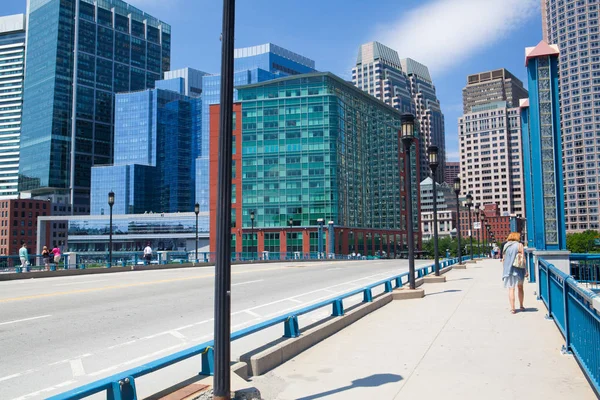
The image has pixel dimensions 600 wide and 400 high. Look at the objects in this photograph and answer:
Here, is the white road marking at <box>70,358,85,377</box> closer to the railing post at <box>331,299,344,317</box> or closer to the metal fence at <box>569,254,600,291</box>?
the railing post at <box>331,299,344,317</box>

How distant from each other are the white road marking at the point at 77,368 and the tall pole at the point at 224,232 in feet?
10.2

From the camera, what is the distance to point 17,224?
17612 centimetres

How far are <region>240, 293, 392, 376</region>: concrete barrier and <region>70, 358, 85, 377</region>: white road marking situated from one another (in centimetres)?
243

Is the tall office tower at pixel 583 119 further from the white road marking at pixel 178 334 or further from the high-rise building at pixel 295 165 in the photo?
the white road marking at pixel 178 334

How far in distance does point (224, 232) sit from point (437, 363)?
4.07m

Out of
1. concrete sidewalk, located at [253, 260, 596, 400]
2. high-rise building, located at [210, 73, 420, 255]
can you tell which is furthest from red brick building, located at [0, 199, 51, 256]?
concrete sidewalk, located at [253, 260, 596, 400]

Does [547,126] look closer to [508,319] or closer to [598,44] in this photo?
[508,319]

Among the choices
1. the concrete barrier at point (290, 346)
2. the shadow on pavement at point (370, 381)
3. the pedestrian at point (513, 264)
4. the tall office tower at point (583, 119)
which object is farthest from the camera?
the tall office tower at point (583, 119)

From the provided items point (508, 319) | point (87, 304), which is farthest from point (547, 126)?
point (87, 304)

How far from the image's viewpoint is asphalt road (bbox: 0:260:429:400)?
26.5 feet

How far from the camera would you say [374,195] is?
130625 mm

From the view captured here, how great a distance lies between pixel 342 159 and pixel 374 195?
1107 inches

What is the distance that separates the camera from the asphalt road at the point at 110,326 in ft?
26.5

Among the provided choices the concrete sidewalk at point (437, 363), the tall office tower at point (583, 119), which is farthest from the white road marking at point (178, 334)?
the tall office tower at point (583, 119)
